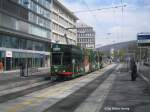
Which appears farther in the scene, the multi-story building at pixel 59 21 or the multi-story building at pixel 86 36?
the multi-story building at pixel 86 36

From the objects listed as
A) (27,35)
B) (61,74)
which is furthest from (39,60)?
(61,74)

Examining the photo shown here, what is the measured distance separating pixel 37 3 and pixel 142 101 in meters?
55.3

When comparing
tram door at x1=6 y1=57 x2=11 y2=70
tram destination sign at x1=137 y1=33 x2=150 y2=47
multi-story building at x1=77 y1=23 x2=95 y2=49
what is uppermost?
multi-story building at x1=77 y1=23 x2=95 y2=49

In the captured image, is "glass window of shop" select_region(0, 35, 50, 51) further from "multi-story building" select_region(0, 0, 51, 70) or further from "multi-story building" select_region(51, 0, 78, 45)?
"multi-story building" select_region(51, 0, 78, 45)

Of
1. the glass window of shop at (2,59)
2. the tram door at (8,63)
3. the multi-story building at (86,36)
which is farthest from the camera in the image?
the multi-story building at (86,36)

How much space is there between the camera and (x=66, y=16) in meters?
108

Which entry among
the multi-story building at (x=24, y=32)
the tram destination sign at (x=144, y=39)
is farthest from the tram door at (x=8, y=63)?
the tram destination sign at (x=144, y=39)

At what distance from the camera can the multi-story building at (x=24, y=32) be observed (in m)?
51.7

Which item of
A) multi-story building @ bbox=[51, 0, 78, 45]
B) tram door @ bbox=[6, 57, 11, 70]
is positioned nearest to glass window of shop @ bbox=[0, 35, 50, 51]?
tram door @ bbox=[6, 57, 11, 70]

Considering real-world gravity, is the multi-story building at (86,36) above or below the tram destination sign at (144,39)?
above

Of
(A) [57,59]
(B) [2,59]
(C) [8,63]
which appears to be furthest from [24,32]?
(A) [57,59]

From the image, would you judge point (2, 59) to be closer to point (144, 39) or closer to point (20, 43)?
point (20, 43)

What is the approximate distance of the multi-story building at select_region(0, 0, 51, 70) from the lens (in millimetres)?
51688

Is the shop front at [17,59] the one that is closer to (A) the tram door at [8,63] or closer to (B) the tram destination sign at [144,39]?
(A) the tram door at [8,63]
